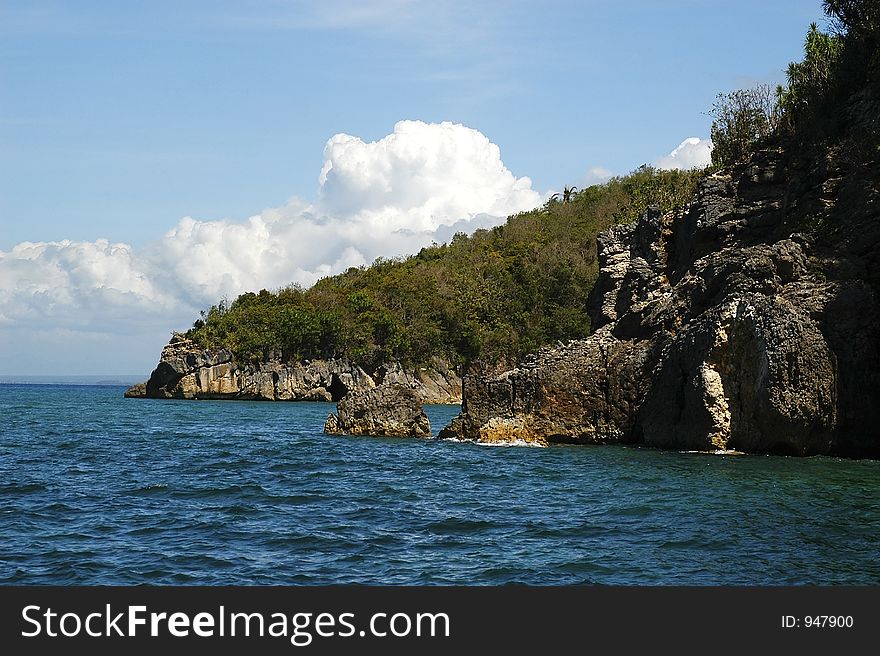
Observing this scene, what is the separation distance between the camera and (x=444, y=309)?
113 metres

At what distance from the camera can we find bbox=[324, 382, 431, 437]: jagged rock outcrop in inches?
1742

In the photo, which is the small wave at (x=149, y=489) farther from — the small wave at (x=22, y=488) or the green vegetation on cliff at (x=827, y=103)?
the green vegetation on cliff at (x=827, y=103)

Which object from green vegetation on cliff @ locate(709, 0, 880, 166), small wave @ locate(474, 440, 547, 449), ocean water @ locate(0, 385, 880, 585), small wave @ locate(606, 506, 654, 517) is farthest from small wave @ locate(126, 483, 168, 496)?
green vegetation on cliff @ locate(709, 0, 880, 166)

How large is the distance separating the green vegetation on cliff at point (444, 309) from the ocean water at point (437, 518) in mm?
63473

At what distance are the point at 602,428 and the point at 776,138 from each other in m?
17.8

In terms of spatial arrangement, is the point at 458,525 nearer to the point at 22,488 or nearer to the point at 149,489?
the point at 149,489

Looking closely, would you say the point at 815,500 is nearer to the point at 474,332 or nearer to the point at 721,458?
the point at 721,458

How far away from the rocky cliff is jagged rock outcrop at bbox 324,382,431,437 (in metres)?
1.98

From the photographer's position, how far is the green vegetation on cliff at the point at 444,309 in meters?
106

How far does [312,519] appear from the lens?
21469mm

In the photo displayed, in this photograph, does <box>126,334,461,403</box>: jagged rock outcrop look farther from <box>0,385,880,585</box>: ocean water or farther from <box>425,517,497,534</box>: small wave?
<box>425,517,497,534</box>: small wave

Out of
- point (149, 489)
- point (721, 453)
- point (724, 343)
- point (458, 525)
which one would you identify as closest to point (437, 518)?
point (458, 525)

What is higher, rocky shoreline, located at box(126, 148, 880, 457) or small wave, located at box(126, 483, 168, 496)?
rocky shoreline, located at box(126, 148, 880, 457)

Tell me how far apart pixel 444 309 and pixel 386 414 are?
68499 millimetres
